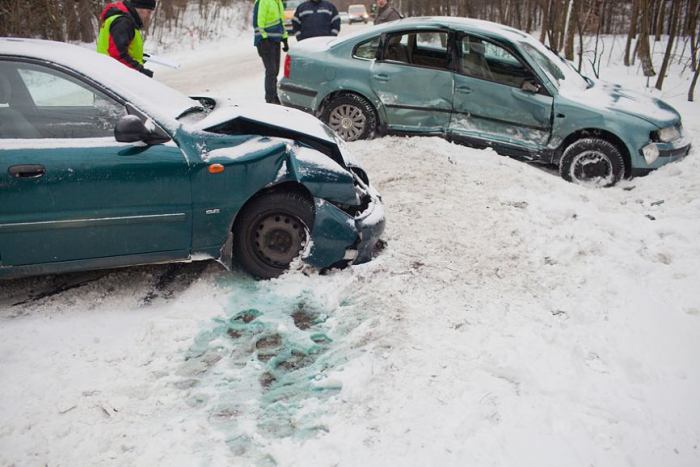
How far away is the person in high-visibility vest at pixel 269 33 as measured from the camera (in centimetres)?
858

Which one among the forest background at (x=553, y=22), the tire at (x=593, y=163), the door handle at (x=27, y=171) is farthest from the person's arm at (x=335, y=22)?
the door handle at (x=27, y=171)

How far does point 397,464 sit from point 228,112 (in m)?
2.63

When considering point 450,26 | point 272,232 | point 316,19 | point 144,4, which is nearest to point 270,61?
point 316,19

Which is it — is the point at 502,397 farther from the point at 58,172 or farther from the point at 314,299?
the point at 58,172

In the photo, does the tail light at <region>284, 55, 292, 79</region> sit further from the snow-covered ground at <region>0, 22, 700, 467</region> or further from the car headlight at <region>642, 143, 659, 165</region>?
the car headlight at <region>642, 143, 659, 165</region>

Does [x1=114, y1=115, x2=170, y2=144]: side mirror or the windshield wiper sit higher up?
the windshield wiper

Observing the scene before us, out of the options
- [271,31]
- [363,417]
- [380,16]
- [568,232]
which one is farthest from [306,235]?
[380,16]

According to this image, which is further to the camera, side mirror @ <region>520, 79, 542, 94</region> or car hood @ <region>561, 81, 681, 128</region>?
side mirror @ <region>520, 79, 542, 94</region>

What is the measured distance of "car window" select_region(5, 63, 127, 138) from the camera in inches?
138

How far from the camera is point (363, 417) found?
2.73 meters

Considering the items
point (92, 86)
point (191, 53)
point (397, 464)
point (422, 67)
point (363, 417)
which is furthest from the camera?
point (191, 53)

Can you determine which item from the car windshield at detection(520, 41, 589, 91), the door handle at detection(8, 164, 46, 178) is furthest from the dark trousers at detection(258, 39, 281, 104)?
the door handle at detection(8, 164, 46, 178)

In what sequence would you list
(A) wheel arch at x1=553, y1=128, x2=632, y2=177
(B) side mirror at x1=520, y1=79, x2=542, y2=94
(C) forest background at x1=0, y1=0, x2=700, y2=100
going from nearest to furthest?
(A) wheel arch at x1=553, y1=128, x2=632, y2=177
(B) side mirror at x1=520, y1=79, x2=542, y2=94
(C) forest background at x1=0, y1=0, x2=700, y2=100

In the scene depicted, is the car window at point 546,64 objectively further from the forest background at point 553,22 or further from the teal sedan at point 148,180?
the forest background at point 553,22
